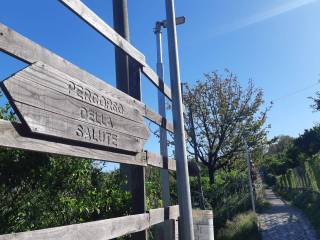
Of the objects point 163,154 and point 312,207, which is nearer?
point 163,154

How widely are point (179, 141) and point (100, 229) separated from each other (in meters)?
2.15

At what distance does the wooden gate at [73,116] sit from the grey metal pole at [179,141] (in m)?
0.65

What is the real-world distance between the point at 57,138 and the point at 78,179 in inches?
107

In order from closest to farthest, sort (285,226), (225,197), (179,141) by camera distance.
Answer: (179,141)
(285,226)
(225,197)

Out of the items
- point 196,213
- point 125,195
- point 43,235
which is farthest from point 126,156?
point 125,195

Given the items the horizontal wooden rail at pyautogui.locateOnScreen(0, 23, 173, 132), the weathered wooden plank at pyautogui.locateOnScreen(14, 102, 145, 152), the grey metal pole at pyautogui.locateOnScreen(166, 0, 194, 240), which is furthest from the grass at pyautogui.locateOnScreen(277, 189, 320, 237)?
the horizontal wooden rail at pyautogui.locateOnScreen(0, 23, 173, 132)

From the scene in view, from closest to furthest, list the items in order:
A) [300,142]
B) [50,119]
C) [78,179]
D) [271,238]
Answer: [50,119] < [78,179] < [271,238] < [300,142]

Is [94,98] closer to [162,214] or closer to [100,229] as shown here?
[100,229]

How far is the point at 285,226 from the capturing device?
16453 millimetres

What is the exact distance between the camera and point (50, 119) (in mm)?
2666

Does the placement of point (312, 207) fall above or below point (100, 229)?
above

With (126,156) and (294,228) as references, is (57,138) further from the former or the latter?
(294,228)

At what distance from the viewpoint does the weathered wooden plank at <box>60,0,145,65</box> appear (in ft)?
10.3

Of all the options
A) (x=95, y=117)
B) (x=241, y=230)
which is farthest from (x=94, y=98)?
(x=241, y=230)
